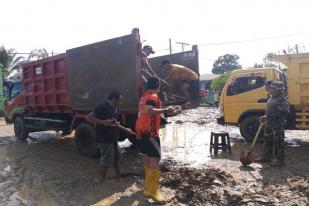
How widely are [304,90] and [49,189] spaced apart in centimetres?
663

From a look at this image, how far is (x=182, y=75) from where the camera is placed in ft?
27.0

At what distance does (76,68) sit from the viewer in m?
8.41

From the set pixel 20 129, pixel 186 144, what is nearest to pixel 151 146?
pixel 186 144

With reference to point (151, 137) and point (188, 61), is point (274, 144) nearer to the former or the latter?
point (188, 61)

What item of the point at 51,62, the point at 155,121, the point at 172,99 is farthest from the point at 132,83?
the point at 51,62

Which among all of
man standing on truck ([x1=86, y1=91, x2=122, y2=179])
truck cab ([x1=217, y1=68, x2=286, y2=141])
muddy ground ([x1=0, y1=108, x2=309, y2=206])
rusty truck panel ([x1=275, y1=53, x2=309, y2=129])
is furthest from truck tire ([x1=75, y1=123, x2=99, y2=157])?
rusty truck panel ([x1=275, y1=53, x2=309, y2=129])

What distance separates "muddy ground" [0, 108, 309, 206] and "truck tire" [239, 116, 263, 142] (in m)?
0.37

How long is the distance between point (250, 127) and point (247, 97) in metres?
0.83

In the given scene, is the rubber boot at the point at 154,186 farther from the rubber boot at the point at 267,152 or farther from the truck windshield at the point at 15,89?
the truck windshield at the point at 15,89

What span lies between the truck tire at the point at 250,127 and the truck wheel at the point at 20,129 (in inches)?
257

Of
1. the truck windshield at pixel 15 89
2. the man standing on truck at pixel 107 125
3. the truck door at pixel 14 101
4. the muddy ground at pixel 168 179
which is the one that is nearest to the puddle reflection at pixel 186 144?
the muddy ground at pixel 168 179

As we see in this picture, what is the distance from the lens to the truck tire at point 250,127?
32.5 ft

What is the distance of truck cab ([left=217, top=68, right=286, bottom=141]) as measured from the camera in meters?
9.78

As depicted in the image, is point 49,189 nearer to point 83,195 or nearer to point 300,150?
point 83,195
